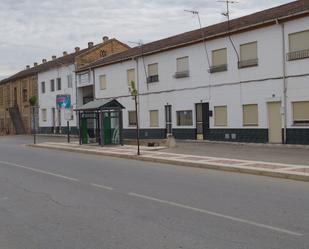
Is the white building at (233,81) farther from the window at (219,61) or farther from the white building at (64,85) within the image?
the white building at (64,85)

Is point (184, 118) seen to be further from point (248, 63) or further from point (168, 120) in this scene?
point (248, 63)

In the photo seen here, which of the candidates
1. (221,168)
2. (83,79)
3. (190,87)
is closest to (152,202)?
(221,168)

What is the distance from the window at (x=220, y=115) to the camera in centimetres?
2759

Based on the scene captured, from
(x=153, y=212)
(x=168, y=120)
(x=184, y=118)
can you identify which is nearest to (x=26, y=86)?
(x=168, y=120)

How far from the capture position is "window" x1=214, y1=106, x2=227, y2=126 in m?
27.6

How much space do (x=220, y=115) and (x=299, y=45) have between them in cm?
663

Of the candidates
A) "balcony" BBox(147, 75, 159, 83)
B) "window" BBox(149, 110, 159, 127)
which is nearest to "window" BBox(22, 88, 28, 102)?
"balcony" BBox(147, 75, 159, 83)

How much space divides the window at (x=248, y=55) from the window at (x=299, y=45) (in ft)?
7.90

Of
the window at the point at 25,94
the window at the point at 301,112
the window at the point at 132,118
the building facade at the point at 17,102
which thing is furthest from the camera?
the window at the point at 25,94

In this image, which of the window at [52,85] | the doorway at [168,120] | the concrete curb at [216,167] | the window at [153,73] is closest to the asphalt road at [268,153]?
the concrete curb at [216,167]

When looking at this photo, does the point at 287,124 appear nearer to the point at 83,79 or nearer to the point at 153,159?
the point at 153,159

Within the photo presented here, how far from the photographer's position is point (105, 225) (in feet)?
25.5

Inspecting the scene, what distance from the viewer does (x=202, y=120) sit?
29.5 m

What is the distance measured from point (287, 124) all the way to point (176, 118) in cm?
946
